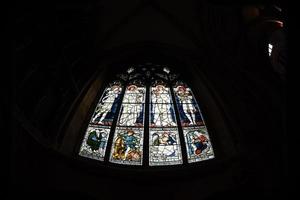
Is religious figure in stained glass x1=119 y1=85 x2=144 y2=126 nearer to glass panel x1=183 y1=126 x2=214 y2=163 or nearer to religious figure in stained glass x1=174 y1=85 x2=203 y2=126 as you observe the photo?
religious figure in stained glass x1=174 y1=85 x2=203 y2=126

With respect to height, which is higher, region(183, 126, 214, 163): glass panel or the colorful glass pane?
the colorful glass pane

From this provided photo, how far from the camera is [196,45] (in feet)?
45.4

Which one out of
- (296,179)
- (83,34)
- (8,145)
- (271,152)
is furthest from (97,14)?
(296,179)

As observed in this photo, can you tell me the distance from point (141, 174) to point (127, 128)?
168 cm

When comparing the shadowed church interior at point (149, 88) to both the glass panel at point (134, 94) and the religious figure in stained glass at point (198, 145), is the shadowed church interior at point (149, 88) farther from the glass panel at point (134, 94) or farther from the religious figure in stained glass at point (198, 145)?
the glass panel at point (134, 94)

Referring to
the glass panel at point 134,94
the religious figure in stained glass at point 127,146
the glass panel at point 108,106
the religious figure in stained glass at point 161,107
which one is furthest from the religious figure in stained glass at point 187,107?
the glass panel at point 108,106

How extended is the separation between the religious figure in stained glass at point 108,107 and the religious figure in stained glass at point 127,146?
1.64 feet

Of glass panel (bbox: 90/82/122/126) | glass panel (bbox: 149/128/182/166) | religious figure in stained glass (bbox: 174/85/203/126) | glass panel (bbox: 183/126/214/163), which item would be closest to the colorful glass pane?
glass panel (bbox: 90/82/122/126)

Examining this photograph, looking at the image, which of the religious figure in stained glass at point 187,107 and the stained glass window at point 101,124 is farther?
the religious figure in stained glass at point 187,107

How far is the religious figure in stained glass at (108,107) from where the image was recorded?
43.8 ft

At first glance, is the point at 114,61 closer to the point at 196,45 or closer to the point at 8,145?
the point at 196,45

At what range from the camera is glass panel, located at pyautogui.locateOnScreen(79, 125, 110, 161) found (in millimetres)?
12578

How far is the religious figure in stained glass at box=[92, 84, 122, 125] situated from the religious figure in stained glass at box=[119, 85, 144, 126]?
0.72ft

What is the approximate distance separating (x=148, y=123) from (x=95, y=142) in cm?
134
